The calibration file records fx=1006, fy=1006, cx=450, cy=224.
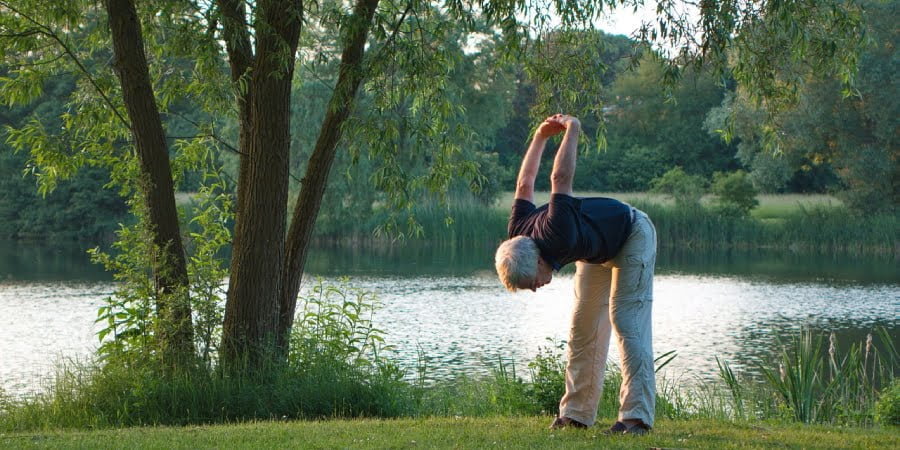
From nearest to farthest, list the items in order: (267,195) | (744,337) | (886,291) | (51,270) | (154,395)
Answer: (154,395) < (267,195) < (744,337) < (886,291) < (51,270)

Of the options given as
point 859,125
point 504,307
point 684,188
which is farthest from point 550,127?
point 859,125

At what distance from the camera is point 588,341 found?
209 inches

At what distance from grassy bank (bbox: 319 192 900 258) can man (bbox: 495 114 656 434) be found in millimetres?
25597

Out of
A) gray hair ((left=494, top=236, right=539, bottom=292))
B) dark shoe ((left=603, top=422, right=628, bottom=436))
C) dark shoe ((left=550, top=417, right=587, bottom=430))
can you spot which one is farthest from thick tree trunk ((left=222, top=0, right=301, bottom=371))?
gray hair ((left=494, top=236, right=539, bottom=292))

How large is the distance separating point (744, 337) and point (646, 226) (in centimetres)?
1111

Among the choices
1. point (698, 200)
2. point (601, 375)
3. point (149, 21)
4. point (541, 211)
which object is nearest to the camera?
point (541, 211)

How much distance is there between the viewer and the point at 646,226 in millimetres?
5031

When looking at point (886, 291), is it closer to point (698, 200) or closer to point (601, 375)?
point (698, 200)

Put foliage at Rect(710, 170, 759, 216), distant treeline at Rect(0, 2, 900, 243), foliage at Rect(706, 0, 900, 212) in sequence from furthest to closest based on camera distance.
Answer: foliage at Rect(710, 170, 759, 216) < distant treeline at Rect(0, 2, 900, 243) < foliage at Rect(706, 0, 900, 212)

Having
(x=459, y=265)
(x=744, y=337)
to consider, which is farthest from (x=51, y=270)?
(x=744, y=337)

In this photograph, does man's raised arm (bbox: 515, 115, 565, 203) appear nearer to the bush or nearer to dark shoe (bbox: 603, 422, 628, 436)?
dark shoe (bbox: 603, 422, 628, 436)

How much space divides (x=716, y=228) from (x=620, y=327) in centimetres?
2872

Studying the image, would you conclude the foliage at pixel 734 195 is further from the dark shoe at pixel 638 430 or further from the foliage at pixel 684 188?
the dark shoe at pixel 638 430

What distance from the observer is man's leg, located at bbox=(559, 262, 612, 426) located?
5.27m
